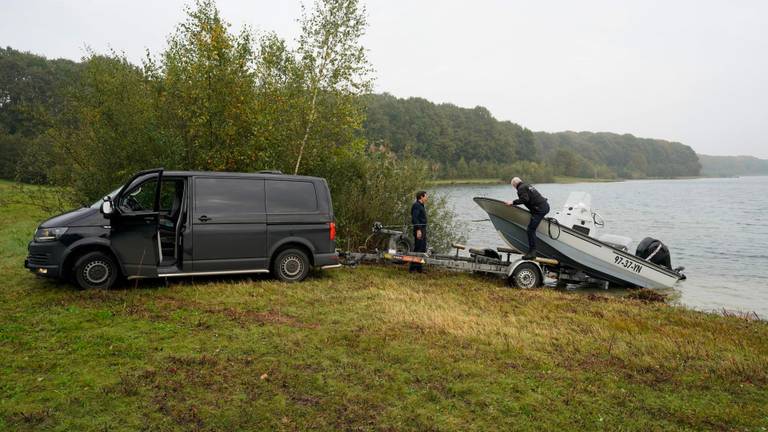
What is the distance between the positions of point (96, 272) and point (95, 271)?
2 cm

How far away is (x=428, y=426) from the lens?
4.65m

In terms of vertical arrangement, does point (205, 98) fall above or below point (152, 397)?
above

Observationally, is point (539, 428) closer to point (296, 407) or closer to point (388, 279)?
point (296, 407)

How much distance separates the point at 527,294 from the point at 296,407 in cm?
734

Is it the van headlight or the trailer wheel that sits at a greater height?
the van headlight

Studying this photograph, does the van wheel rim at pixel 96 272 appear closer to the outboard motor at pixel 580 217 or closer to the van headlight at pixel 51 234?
the van headlight at pixel 51 234

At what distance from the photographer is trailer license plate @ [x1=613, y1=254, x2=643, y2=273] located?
13.7m

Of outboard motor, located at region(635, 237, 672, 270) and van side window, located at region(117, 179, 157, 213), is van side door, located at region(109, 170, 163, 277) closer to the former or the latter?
van side window, located at region(117, 179, 157, 213)

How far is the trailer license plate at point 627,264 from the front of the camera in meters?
13.7

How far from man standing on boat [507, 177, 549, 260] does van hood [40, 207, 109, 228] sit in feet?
28.8

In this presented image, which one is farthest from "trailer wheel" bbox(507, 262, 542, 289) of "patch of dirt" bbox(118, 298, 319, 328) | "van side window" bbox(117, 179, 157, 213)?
"van side window" bbox(117, 179, 157, 213)

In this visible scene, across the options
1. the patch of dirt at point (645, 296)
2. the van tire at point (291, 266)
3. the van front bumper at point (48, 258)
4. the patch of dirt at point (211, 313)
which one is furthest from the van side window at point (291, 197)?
the patch of dirt at point (645, 296)

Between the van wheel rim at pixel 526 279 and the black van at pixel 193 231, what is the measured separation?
4484 millimetres

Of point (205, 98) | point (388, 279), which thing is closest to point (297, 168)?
point (205, 98)
